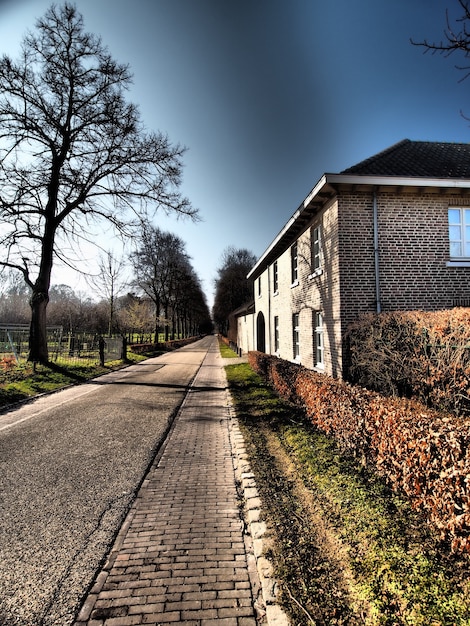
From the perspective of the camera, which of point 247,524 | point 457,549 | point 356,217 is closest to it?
point 457,549

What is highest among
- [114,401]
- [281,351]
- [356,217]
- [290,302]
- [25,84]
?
[25,84]

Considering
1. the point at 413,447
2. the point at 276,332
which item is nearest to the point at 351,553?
the point at 413,447

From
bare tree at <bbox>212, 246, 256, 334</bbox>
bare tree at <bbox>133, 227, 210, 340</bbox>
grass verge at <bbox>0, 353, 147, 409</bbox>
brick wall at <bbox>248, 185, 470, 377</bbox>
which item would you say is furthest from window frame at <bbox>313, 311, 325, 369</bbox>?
bare tree at <bbox>212, 246, 256, 334</bbox>

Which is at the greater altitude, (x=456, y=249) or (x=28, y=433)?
(x=456, y=249)

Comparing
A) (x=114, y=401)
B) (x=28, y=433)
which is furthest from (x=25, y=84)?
(x=28, y=433)

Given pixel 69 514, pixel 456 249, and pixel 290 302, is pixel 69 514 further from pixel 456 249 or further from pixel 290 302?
pixel 290 302

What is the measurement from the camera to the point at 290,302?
1414 centimetres

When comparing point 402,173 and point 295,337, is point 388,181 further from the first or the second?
point 295,337

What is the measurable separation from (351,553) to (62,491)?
11.3 feet

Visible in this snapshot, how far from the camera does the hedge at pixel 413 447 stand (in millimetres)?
2812

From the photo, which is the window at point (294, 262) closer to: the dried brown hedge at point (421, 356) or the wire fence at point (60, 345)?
the dried brown hedge at point (421, 356)

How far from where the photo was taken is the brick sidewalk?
248 cm

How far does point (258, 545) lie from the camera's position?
3.23 m

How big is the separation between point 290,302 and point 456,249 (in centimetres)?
621
